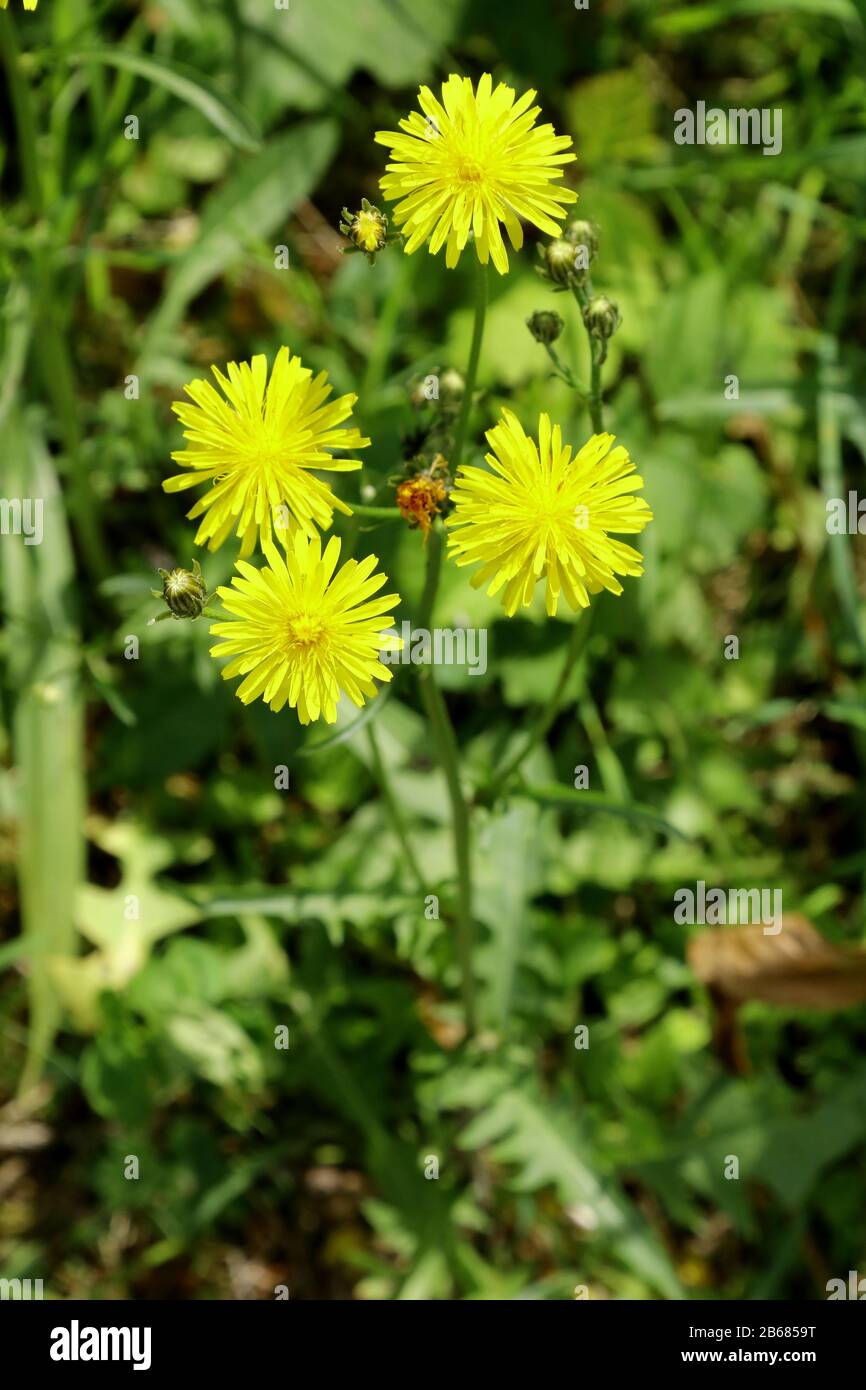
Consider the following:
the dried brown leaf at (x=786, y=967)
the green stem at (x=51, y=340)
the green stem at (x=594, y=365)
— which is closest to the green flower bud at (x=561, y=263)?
the green stem at (x=594, y=365)

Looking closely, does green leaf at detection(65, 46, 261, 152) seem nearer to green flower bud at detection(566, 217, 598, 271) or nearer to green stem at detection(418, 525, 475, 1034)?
green flower bud at detection(566, 217, 598, 271)

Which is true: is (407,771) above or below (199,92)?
below

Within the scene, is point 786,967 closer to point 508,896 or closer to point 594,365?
point 508,896

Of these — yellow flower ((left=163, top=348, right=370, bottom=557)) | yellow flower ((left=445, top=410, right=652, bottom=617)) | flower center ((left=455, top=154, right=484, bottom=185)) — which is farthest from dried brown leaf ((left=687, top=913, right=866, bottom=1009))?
flower center ((left=455, top=154, right=484, bottom=185))

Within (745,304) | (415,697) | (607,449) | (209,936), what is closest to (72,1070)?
(209,936)

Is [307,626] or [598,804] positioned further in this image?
[598,804]

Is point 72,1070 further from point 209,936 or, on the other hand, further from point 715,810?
point 715,810

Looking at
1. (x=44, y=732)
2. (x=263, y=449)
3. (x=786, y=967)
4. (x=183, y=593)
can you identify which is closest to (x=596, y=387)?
(x=263, y=449)
